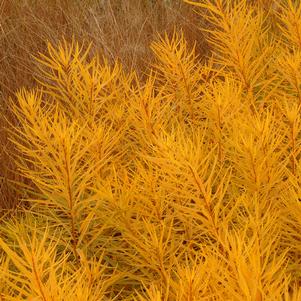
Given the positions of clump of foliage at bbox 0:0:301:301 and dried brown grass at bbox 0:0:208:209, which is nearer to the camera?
clump of foliage at bbox 0:0:301:301

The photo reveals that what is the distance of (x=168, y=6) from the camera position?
2.36 meters

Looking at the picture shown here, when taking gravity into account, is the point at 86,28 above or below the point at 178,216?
below

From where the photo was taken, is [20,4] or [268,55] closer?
[268,55]

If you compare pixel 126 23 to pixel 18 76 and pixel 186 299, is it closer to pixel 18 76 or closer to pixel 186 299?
pixel 18 76

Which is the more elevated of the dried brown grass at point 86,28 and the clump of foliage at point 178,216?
the clump of foliage at point 178,216

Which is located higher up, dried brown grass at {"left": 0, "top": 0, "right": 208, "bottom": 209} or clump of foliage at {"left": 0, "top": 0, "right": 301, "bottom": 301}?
clump of foliage at {"left": 0, "top": 0, "right": 301, "bottom": 301}

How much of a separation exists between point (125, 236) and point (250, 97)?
360mm

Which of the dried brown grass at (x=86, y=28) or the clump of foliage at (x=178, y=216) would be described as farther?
the dried brown grass at (x=86, y=28)

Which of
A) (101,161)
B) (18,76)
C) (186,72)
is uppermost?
(186,72)

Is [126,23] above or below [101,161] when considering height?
below

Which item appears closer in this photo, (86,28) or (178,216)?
(178,216)

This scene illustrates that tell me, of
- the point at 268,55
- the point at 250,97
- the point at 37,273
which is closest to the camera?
the point at 37,273

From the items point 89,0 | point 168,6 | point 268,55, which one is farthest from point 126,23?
point 268,55

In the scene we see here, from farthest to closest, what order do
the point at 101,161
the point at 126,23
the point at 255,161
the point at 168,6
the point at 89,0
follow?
the point at 89,0, the point at 168,6, the point at 126,23, the point at 101,161, the point at 255,161
